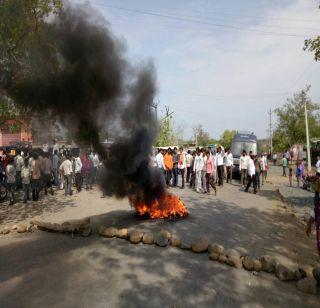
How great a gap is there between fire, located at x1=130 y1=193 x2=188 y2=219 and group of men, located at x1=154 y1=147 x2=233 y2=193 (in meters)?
4.52

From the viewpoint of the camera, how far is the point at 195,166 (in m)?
15.4

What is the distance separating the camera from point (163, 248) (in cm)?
755

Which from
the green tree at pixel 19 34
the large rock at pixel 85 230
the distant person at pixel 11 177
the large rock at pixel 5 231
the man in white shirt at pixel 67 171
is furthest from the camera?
the man in white shirt at pixel 67 171

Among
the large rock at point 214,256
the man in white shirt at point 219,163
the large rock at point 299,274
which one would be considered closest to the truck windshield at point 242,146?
the man in white shirt at point 219,163

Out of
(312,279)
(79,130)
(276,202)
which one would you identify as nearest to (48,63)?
(79,130)

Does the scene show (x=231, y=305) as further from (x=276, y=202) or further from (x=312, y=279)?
(x=276, y=202)

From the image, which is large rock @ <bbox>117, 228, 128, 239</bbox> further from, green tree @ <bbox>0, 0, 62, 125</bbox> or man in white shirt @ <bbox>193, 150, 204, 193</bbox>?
man in white shirt @ <bbox>193, 150, 204, 193</bbox>

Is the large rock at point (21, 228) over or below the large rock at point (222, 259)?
over

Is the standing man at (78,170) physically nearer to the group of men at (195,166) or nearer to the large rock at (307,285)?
the group of men at (195,166)

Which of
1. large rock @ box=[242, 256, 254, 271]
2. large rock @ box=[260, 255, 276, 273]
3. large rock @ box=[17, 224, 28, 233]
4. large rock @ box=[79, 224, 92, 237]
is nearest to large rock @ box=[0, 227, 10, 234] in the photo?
large rock @ box=[17, 224, 28, 233]

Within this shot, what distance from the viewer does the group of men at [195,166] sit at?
49.9 feet

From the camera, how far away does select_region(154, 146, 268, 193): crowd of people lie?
15102 millimetres

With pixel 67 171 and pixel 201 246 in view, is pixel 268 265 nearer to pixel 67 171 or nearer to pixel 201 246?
pixel 201 246

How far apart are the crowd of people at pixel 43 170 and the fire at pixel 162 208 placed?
8.39ft
